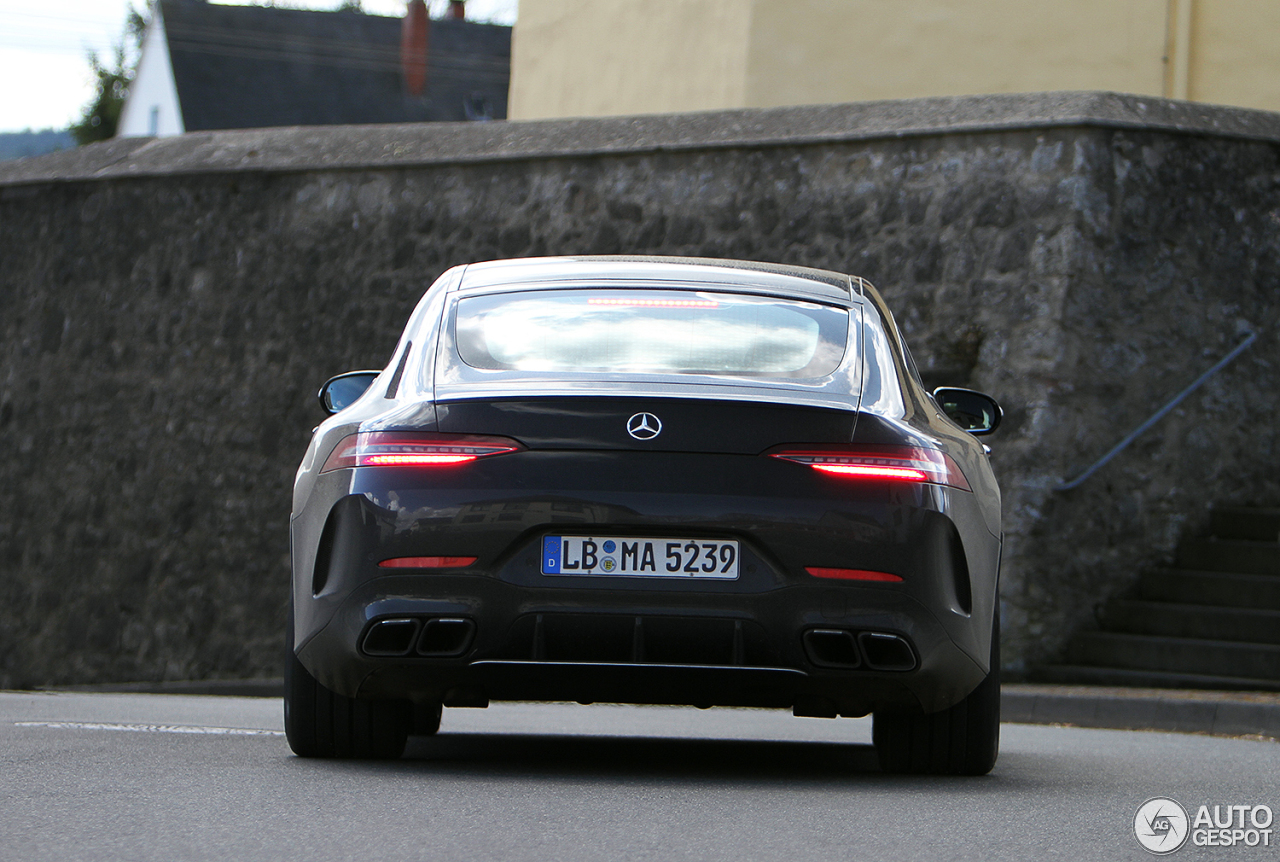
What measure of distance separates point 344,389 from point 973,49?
1177cm

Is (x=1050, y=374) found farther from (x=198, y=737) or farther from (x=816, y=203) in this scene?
(x=198, y=737)

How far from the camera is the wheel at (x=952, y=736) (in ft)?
17.8

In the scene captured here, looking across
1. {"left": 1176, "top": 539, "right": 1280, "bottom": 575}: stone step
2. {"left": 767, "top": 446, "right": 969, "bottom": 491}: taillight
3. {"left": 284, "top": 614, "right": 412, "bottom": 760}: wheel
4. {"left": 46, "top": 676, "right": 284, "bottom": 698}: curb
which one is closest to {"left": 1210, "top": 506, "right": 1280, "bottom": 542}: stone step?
{"left": 1176, "top": 539, "right": 1280, "bottom": 575}: stone step

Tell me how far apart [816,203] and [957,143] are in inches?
47.8

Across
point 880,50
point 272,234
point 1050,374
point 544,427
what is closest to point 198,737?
point 544,427

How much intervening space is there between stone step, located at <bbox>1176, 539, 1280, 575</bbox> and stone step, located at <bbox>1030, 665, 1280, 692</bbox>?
124 cm

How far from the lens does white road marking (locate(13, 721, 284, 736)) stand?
266 inches

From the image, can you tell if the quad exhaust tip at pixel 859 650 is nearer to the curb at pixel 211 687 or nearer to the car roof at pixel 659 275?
the car roof at pixel 659 275

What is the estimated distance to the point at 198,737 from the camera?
6.46 m

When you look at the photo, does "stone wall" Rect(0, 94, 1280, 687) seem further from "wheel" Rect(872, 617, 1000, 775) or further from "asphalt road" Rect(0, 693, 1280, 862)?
"wheel" Rect(872, 617, 1000, 775)

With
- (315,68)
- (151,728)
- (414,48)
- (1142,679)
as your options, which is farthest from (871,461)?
(414,48)

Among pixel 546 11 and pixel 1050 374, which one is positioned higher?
pixel 546 11

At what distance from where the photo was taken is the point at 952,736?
544cm

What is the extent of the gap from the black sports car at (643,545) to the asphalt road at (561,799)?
33cm
